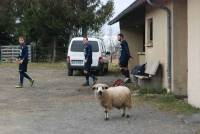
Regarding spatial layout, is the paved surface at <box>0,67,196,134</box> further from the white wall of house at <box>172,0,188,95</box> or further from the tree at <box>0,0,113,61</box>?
the tree at <box>0,0,113,61</box>

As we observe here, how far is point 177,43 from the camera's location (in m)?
18.3

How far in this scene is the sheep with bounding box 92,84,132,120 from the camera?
520 inches

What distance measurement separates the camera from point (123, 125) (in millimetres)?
12344

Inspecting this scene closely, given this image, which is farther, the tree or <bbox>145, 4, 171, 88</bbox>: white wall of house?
the tree

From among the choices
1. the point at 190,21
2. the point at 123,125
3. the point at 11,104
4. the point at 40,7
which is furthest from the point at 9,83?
the point at 40,7

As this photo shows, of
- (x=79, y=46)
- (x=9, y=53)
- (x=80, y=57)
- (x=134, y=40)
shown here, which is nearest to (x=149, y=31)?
(x=80, y=57)

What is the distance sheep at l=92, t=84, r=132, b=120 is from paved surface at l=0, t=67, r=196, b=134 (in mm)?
294

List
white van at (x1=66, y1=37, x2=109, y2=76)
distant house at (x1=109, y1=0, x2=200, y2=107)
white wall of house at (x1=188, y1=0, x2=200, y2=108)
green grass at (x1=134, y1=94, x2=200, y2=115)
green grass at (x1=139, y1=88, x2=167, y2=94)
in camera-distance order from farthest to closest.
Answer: white van at (x1=66, y1=37, x2=109, y2=76) → green grass at (x1=139, y1=88, x2=167, y2=94) → distant house at (x1=109, y1=0, x2=200, y2=107) → white wall of house at (x1=188, y1=0, x2=200, y2=108) → green grass at (x1=134, y1=94, x2=200, y2=115)

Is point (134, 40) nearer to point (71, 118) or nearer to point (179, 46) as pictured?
point (179, 46)

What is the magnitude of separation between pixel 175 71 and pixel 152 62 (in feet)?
7.92

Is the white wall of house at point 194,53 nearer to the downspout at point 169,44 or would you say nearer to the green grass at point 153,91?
the downspout at point 169,44

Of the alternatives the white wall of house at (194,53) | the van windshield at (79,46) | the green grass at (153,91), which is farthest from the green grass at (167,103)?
the van windshield at (79,46)

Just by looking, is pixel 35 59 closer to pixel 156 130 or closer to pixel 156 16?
pixel 156 16

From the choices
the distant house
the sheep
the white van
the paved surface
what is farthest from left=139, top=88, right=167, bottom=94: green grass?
the white van
